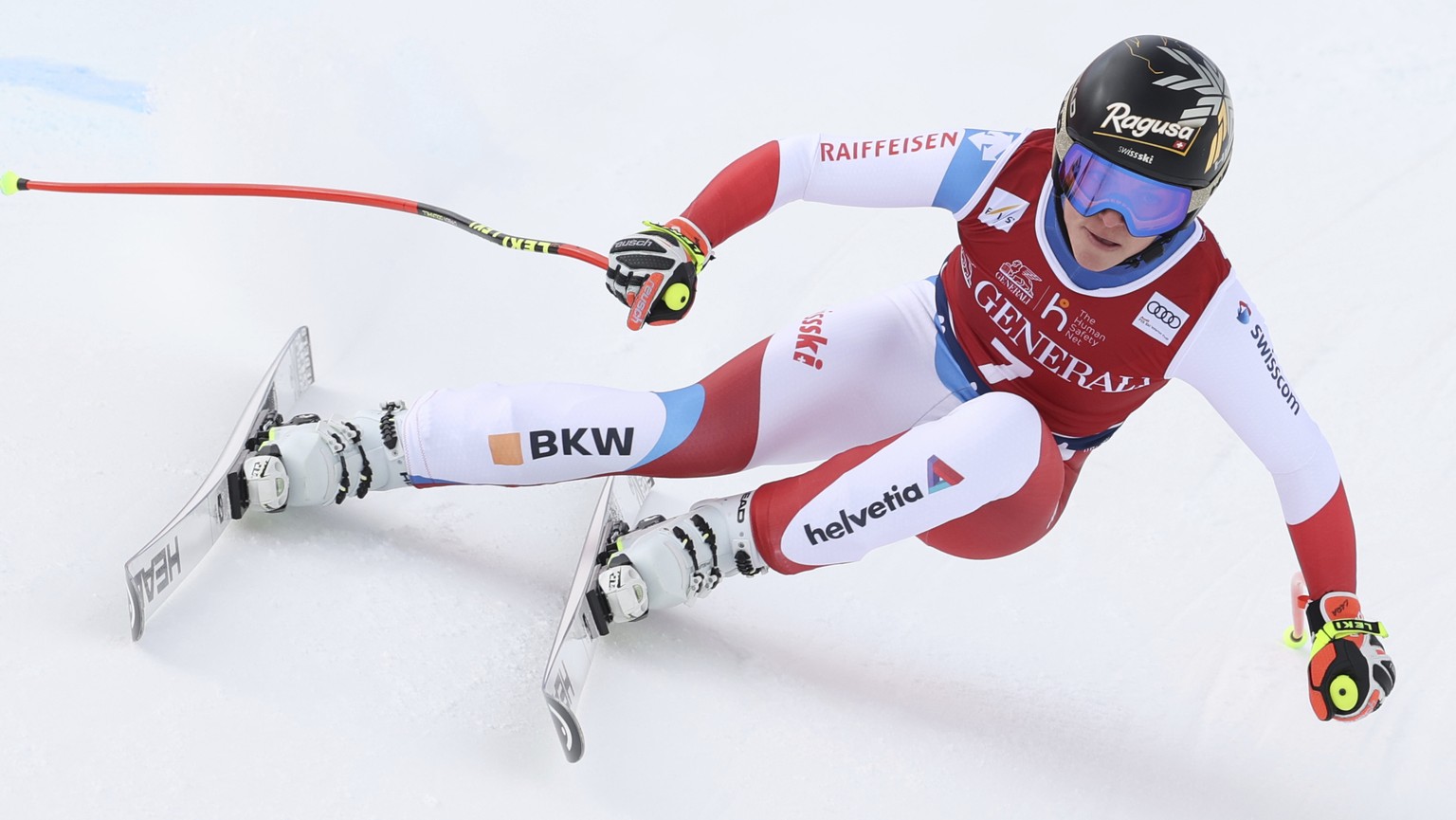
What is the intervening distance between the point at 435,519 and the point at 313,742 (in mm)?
605

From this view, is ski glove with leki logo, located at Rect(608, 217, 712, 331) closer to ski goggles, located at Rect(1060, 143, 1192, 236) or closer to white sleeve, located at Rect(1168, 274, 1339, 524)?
ski goggles, located at Rect(1060, 143, 1192, 236)

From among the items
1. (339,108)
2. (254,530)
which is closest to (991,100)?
(339,108)

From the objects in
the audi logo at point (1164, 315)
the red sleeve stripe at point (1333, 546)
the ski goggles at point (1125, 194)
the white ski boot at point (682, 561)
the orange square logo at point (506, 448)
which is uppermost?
the ski goggles at point (1125, 194)

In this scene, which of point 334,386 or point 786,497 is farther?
point 334,386

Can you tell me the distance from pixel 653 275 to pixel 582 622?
59 cm

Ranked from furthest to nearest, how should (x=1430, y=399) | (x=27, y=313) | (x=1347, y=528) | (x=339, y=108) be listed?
(x=339, y=108) → (x=1430, y=399) → (x=27, y=313) → (x=1347, y=528)

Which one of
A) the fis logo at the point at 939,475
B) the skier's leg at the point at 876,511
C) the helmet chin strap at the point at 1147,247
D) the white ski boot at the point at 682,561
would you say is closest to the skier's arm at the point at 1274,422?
the helmet chin strap at the point at 1147,247

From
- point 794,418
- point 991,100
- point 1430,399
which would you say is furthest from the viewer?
point 991,100

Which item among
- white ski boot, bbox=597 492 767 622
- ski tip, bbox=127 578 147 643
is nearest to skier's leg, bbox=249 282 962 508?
white ski boot, bbox=597 492 767 622

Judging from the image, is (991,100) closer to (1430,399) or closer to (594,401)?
(1430,399)

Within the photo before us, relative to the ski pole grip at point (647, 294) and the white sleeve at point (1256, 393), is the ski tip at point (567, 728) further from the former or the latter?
the white sleeve at point (1256, 393)

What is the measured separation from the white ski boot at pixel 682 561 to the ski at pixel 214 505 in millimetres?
651

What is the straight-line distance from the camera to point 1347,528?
7.01 feet

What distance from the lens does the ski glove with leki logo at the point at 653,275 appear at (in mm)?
2088
